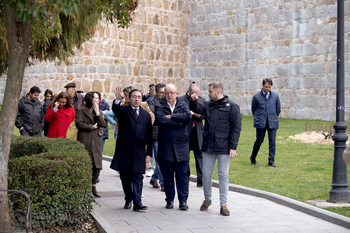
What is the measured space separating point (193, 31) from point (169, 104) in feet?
59.1

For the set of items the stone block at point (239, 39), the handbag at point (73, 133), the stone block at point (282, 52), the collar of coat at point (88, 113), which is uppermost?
the stone block at point (239, 39)

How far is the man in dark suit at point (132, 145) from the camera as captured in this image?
7.35 metres

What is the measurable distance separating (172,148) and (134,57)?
16.0 meters

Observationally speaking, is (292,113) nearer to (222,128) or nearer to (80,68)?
(80,68)

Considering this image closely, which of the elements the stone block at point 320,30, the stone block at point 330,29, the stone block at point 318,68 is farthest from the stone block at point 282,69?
the stone block at point 330,29

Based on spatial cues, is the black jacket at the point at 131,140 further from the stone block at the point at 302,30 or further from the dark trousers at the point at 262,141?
the stone block at the point at 302,30

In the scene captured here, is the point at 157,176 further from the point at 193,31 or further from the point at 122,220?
the point at 193,31

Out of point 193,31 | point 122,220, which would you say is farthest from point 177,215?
point 193,31

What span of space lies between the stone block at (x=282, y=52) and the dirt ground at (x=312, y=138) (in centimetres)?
604

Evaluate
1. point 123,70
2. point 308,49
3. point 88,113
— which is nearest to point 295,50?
point 308,49

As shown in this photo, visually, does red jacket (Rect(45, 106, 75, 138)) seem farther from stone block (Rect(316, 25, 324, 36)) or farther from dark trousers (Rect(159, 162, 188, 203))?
stone block (Rect(316, 25, 324, 36))

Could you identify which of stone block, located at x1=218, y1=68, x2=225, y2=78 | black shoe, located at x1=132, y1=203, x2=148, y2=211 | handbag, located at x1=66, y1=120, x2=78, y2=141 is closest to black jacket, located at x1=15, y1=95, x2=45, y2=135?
handbag, located at x1=66, y1=120, x2=78, y2=141

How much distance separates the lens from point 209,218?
679 cm

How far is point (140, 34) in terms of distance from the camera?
75.9 feet
